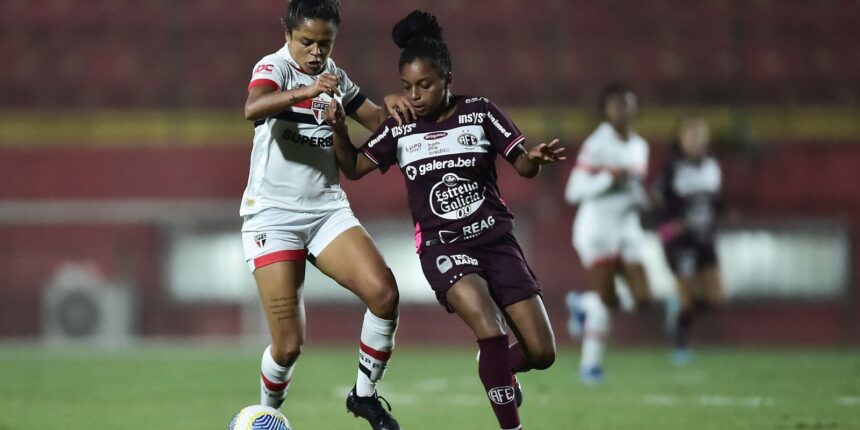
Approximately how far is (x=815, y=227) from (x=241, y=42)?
301 inches

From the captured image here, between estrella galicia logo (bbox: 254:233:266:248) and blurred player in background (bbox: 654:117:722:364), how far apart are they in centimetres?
660

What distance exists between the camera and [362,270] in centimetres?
564

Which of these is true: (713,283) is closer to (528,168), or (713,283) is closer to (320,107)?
(528,168)

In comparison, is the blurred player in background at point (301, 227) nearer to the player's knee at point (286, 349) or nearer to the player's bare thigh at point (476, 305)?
the player's knee at point (286, 349)

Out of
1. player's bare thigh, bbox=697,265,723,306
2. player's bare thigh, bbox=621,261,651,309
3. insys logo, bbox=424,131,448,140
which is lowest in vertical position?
player's bare thigh, bbox=697,265,723,306

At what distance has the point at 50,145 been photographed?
48.6 ft

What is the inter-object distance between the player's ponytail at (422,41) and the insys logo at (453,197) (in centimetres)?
50

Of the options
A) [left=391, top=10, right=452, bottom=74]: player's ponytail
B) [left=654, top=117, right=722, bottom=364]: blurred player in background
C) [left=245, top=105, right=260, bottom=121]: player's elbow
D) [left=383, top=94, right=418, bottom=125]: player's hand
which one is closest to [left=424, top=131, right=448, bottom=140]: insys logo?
[left=383, top=94, right=418, bottom=125]: player's hand

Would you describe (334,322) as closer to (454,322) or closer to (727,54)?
(454,322)

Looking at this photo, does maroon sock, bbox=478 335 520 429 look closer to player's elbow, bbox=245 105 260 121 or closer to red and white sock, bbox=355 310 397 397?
red and white sock, bbox=355 310 397 397

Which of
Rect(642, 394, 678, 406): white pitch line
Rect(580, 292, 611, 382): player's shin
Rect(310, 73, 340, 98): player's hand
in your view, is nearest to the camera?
Rect(310, 73, 340, 98): player's hand

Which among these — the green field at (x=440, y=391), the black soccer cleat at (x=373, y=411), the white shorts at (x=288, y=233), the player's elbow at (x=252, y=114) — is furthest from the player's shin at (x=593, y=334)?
the player's elbow at (x=252, y=114)

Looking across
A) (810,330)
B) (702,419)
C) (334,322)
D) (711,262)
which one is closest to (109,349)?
(334,322)

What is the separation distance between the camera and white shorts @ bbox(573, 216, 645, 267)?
971 centimetres
